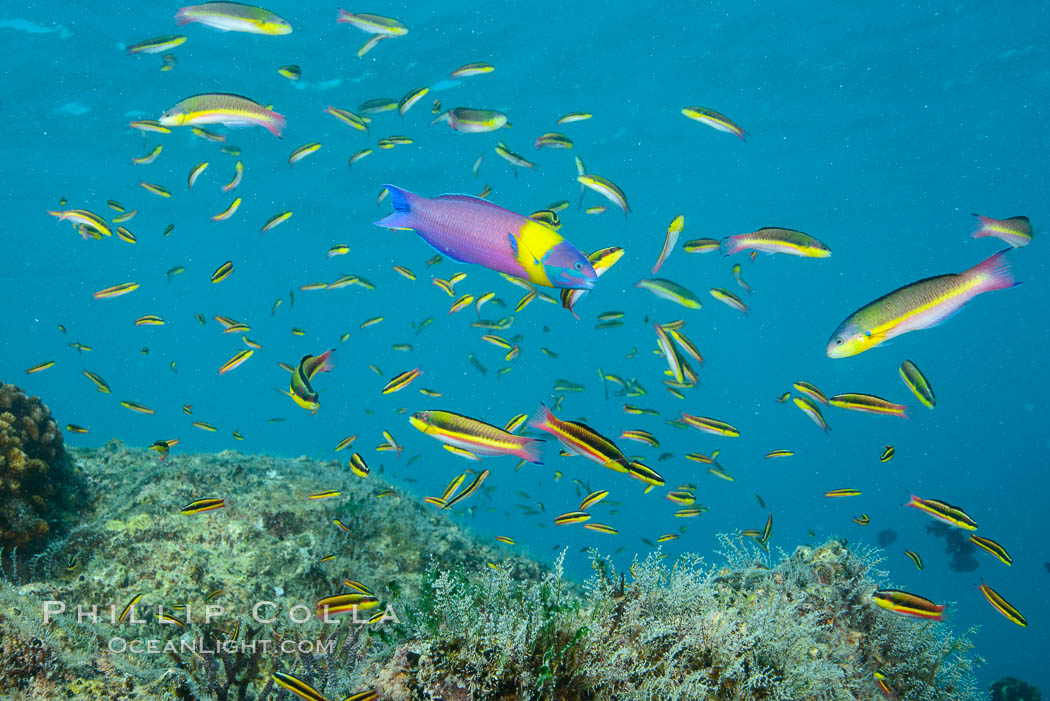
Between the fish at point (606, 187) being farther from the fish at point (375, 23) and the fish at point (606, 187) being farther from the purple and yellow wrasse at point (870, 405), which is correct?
the fish at point (375, 23)

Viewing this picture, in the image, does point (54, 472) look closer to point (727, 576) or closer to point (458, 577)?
point (458, 577)

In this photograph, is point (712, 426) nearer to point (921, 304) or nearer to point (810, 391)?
point (810, 391)

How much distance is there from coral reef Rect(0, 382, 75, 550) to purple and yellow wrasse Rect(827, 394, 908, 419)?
25.0 feet

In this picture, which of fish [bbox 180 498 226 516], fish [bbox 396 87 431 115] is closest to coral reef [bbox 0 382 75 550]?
fish [bbox 180 498 226 516]

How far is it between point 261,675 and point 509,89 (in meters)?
26.3

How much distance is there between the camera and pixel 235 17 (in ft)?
15.5

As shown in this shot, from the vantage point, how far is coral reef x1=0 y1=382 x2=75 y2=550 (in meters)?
5.02

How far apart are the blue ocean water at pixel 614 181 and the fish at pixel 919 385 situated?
230cm

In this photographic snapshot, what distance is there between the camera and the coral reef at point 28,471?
502 cm

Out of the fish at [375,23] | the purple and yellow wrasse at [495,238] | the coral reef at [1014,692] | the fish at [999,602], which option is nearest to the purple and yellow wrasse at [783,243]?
the purple and yellow wrasse at [495,238]

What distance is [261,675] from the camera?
4148 millimetres

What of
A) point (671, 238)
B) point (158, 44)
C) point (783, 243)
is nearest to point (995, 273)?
point (783, 243)

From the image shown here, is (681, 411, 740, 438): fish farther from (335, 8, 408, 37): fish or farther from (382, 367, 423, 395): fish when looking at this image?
(335, 8, 408, 37): fish

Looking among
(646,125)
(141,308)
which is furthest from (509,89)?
(141,308)
